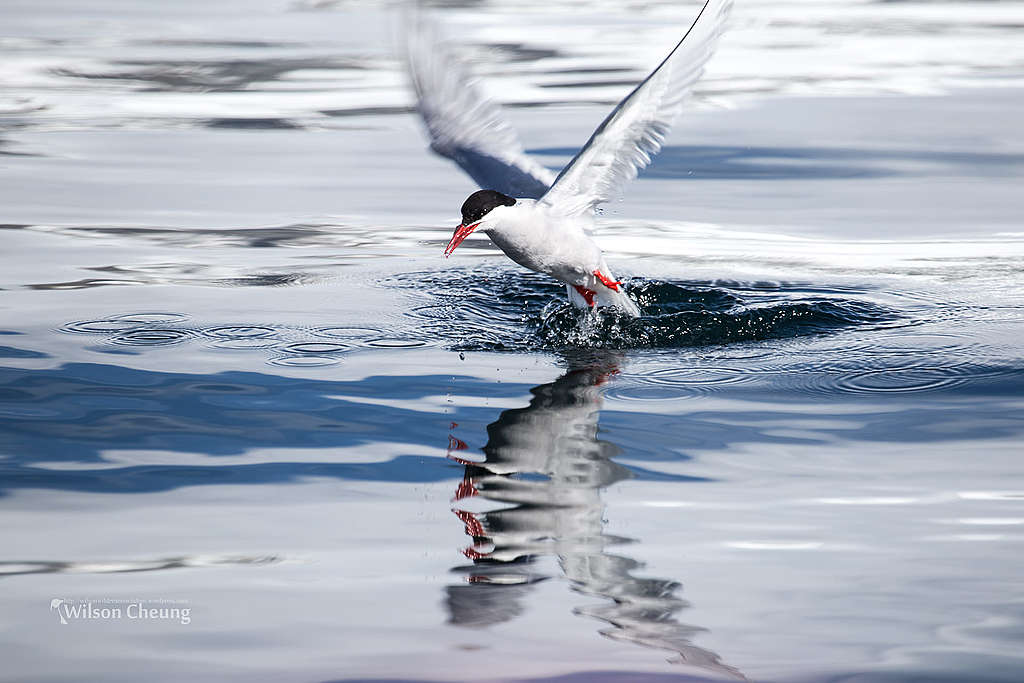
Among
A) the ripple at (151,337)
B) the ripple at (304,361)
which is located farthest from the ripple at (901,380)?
the ripple at (151,337)

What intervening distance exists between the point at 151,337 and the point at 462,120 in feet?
8.08

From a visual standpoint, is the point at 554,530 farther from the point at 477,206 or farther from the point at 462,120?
the point at 462,120

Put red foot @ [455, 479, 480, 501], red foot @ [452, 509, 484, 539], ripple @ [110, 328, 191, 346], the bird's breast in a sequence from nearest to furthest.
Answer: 1. red foot @ [452, 509, 484, 539]
2. red foot @ [455, 479, 480, 501]
3. ripple @ [110, 328, 191, 346]
4. the bird's breast

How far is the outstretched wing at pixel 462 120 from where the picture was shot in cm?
867

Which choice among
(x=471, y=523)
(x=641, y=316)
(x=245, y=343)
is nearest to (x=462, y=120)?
(x=641, y=316)

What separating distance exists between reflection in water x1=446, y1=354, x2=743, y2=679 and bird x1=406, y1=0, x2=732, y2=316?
1726 mm

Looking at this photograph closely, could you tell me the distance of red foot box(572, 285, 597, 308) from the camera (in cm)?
842

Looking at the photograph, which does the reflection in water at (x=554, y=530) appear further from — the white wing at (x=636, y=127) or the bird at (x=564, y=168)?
the white wing at (x=636, y=127)

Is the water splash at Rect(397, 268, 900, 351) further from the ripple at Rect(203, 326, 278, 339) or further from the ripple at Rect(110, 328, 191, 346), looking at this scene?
the ripple at Rect(110, 328, 191, 346)
